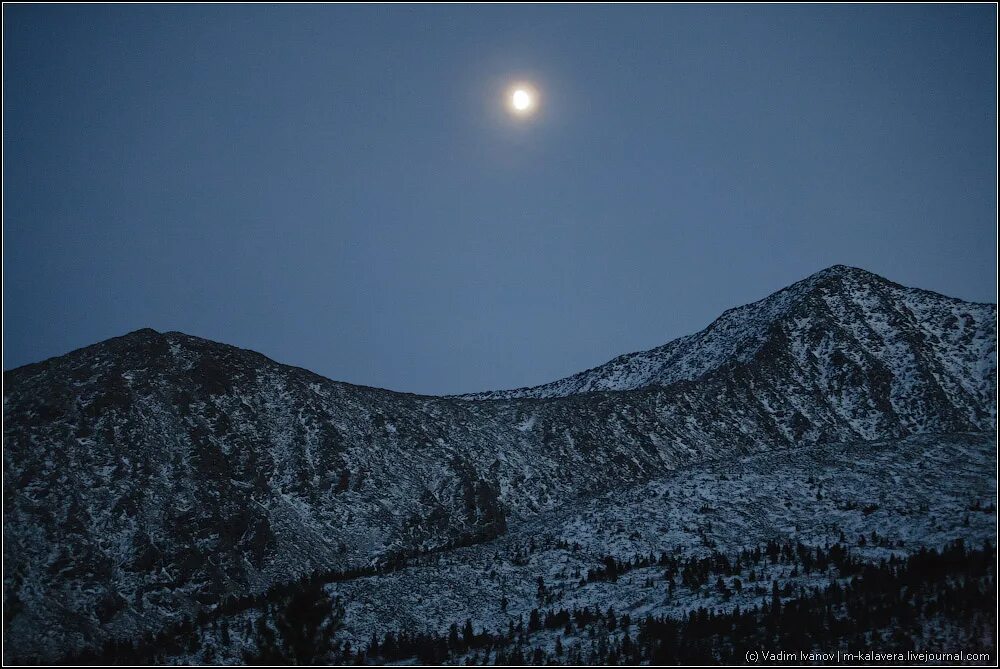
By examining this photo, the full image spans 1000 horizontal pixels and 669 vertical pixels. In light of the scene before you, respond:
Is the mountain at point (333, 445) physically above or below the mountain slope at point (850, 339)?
below

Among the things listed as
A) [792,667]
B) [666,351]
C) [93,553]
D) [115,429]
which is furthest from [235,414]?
[666,351]

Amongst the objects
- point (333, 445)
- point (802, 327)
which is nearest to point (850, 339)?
point (802, 327)

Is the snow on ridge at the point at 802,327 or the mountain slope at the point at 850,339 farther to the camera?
the snow on ridge at the point at 802,327

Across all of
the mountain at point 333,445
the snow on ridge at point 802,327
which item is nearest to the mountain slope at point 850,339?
the snow on ridge at point 802,327

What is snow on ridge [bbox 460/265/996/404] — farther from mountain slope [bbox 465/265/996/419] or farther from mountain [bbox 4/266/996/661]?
mountain [bbox 4/266/996/661]

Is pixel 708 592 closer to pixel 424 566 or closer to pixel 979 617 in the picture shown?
pixel 979 617

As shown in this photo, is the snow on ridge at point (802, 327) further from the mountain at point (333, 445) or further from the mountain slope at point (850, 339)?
the mountain at point (333, 445)

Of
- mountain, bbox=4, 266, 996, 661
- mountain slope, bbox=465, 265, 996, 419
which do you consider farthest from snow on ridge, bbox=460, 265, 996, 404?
mountain, bbox=4, 266, 996, 661

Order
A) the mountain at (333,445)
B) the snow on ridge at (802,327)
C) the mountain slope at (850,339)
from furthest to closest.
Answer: the snow on ridge at (802,327) → the mountain slope at (850,339) → the mountain at (333,445)

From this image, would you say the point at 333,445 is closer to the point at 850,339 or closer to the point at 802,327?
the point at 802,327
